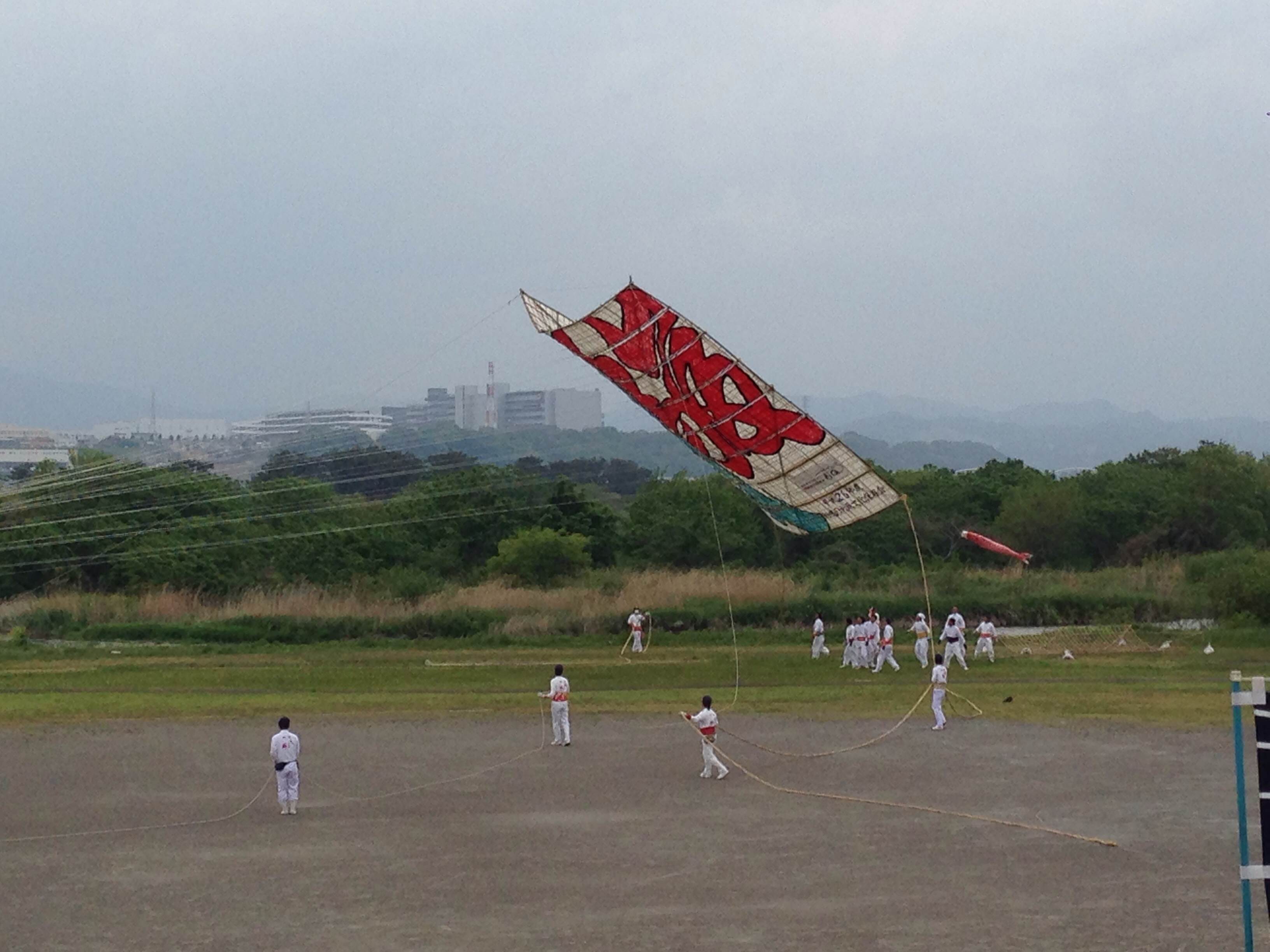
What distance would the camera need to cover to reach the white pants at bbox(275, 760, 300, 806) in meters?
20.4

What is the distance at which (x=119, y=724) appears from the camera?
99.7 feet

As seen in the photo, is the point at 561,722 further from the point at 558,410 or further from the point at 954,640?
the point at 558,410

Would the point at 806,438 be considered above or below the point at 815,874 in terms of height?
above

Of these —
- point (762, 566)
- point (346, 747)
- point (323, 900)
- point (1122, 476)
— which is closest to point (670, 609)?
point (762, 566)

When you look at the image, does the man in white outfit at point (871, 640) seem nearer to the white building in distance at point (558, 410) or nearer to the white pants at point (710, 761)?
the white pants at point (710, 761)

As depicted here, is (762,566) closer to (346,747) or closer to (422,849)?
(346,747)

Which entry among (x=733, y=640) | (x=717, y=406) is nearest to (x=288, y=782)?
(x=717, y=406)

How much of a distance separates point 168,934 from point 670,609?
38.2m

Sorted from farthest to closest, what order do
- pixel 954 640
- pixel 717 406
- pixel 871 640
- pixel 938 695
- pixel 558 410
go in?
pixel 558 410 < pixel 871 640 < pixel 954 640 < pixel 717 406 < pixel 938 695

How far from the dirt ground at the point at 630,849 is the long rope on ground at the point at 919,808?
0.23m

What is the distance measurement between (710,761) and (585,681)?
51.5 ft

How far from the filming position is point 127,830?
64.2 feet

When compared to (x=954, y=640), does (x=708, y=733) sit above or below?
below

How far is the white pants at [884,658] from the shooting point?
1556 inches
